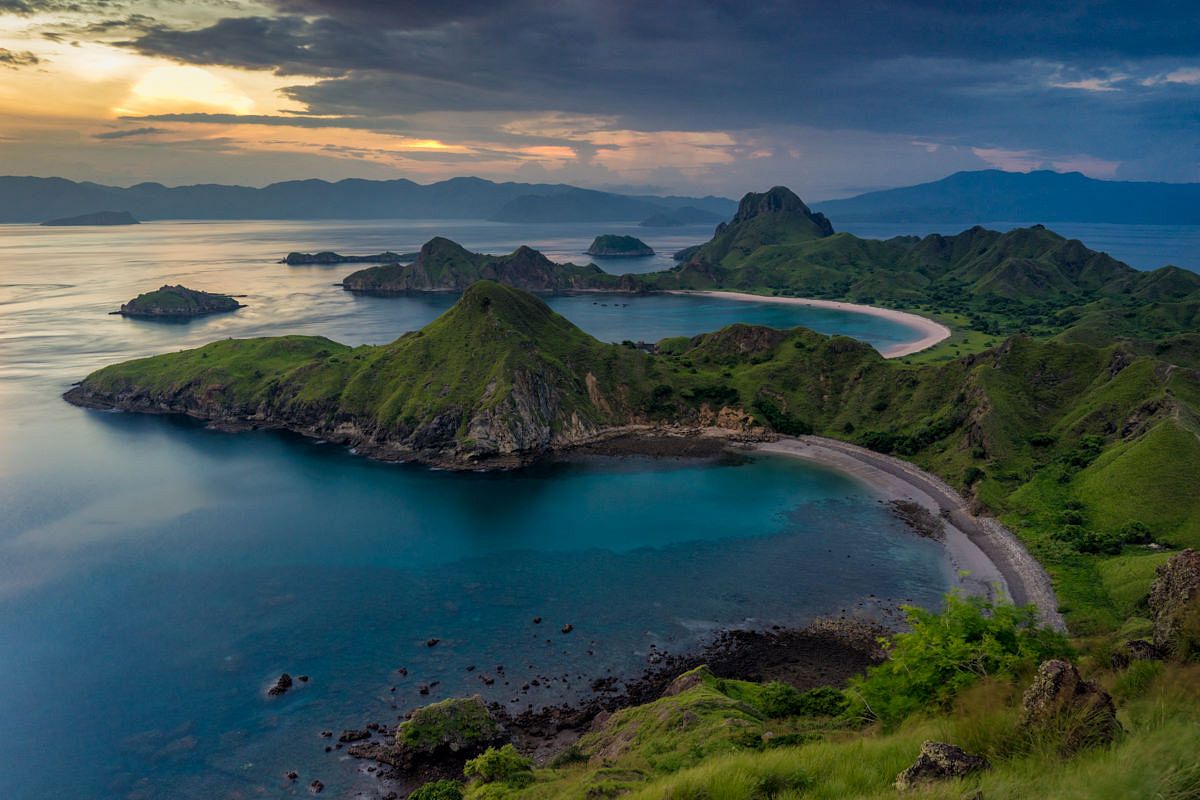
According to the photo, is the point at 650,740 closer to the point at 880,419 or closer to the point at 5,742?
the point at 5,742

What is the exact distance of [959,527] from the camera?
10069 centimetres

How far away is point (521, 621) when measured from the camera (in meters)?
80.4

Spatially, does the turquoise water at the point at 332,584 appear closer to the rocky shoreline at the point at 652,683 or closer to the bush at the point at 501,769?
the rocky shoreline at the point at 652,683

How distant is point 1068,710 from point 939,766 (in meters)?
3.89

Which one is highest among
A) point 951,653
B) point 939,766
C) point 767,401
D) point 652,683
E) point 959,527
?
point 939,766

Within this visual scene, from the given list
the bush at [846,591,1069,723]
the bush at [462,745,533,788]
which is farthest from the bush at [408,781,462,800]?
the bush at [846,591,1069,723]

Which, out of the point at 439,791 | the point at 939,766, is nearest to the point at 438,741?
the point at 439,791

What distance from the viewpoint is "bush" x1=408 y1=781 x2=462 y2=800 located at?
4988 centimetres

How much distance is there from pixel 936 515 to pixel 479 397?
90.5m

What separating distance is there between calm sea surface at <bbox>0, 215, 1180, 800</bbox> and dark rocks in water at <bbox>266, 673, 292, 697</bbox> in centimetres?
117

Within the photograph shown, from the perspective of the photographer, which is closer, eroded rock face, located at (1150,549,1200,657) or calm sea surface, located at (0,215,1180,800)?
eroded rock face, located at (1150,549,1200,657)

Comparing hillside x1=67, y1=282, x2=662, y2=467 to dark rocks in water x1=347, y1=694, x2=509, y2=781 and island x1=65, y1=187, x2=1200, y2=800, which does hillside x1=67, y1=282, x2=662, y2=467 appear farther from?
dark rocks in water x1=347, y1=694, x2=509, y2=781

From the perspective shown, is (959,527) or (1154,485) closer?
(1154,485)

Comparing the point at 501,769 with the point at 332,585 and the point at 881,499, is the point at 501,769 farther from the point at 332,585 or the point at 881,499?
the point at 881,499
